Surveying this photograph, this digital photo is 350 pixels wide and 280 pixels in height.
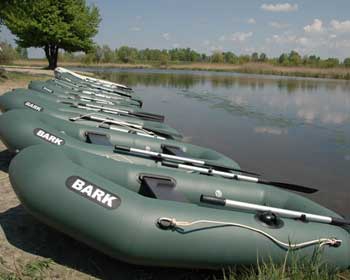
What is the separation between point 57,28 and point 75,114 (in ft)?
66.3

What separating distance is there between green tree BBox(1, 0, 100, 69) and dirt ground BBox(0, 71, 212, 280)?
2199 cm

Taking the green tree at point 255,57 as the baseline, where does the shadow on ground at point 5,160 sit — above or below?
below

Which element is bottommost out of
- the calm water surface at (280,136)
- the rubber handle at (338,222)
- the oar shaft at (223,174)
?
the calm water surface at (280,136)

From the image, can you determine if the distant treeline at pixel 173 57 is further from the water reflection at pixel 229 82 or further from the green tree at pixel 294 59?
the water reflection at pixel 229 82

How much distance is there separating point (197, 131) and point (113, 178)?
266 inches

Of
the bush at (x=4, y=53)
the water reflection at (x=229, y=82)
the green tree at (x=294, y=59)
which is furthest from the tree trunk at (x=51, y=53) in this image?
the green tree at (x=294, y=59)

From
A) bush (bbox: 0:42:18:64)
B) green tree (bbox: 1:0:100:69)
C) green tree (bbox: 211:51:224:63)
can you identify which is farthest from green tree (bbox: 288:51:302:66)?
bush (bbox: 0:42:18:64)

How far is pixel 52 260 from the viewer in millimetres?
2783

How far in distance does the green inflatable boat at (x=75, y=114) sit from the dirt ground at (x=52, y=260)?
8.27 ft

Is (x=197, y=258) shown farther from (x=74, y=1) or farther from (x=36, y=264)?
(x=74, y=1)

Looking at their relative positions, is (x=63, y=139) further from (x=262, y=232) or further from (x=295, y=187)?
(x=295, y=187)

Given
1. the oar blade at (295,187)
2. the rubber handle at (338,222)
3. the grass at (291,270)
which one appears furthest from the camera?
the oar blade at (295,187)

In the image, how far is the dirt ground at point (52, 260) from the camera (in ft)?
8.68

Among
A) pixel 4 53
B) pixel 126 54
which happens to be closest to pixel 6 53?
pixel 4 53
